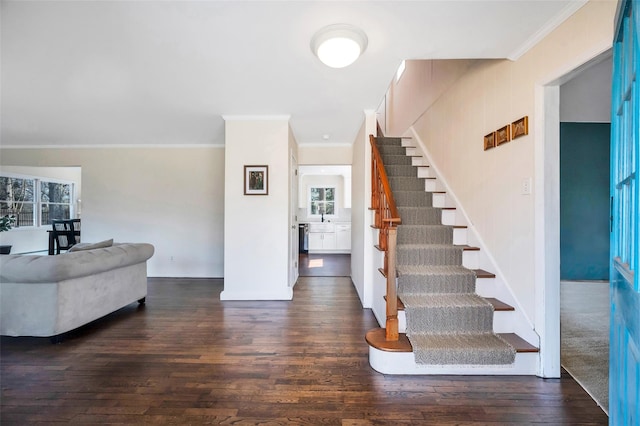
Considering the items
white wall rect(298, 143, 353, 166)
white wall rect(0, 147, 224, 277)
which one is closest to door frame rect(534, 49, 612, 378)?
white wall rect(298, 143, 353, 166)

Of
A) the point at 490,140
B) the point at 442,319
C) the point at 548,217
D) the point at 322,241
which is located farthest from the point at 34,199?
the point at 548,217

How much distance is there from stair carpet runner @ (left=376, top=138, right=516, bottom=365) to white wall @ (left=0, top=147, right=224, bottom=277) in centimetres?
346

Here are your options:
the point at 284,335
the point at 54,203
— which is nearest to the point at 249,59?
the point at 284,335

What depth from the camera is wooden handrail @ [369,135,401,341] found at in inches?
84.0

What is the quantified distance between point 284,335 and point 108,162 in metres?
4.66

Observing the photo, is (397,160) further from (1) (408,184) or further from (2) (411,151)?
(1) (408,184)

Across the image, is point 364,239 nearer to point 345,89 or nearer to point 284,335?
point 284,335

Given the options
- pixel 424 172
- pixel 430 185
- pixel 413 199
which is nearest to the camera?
pixel 413 199

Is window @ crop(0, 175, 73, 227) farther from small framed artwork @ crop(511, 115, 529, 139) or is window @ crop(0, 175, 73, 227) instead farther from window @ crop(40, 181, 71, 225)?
small framed artwork @ crop(511, 115, 529, 139)

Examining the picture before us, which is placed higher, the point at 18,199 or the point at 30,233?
the point at 18,199

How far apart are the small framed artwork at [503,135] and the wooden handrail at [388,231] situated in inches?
38.0

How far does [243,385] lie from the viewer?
1.87 m

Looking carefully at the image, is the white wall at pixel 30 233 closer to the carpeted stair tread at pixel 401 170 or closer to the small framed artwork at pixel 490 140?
the carpeted stair tread at pixel 401 170

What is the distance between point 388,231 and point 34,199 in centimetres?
870
